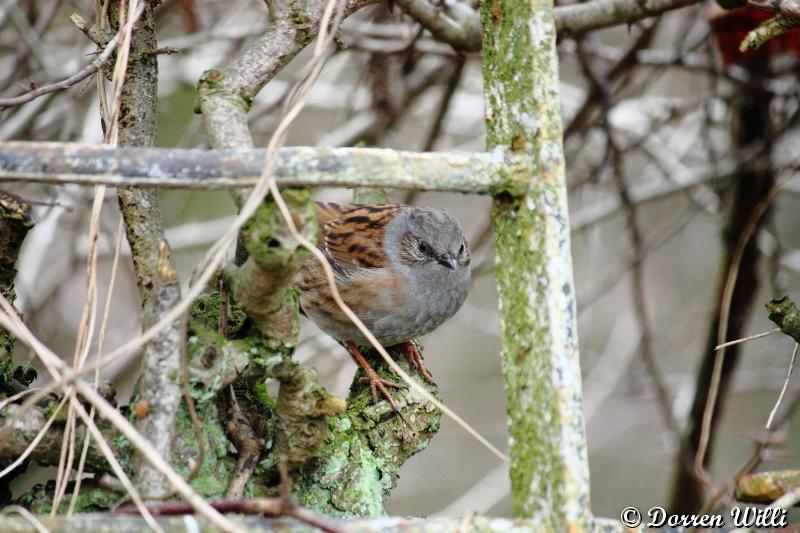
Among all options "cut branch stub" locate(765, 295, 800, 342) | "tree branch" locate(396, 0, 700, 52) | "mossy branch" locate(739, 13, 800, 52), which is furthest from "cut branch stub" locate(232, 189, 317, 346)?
"tree branch" locate(396, 0, 700, 52)

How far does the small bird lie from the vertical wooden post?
5.57 ft

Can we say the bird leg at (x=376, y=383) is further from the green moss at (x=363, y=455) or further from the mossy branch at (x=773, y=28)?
the mossy branch at (x=773, y=28)

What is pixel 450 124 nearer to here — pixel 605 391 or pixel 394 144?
pixel 394 144

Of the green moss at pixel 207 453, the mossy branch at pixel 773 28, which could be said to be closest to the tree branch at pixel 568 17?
the mossy branch at pixel 773 28

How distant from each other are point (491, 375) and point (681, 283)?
1.55 meters

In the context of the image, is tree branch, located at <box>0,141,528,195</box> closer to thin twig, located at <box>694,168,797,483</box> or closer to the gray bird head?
thin twig, located at <box>694,168,797,483</box>

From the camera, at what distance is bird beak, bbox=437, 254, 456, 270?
137 inches

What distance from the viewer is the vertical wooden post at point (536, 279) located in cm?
146

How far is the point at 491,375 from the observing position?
231 inches

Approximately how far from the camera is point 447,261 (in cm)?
349

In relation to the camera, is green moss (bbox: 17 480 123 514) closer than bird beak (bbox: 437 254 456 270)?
Yes

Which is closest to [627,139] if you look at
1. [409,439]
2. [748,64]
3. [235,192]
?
[748,64]

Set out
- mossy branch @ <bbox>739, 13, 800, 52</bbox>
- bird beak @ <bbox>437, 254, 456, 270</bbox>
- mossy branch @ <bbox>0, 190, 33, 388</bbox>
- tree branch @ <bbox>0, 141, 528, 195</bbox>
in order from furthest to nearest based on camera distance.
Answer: bird beak @ <bbox>437, 254, 456, 270</bbox>
mossy branch @ <bbox>739, 13, 800, 52</bbox>
mossy branch @ <bbox>0, 190, 33, 388</bbox>
tree branch @ <bbox>0, 141, 528, 195</bbox>

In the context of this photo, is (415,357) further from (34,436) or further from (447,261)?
(34,436)
